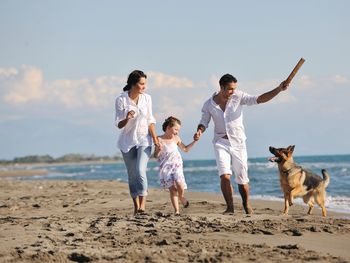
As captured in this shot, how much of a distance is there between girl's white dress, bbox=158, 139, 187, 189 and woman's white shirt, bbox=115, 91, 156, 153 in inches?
23.4

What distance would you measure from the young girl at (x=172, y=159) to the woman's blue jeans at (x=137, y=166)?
1.33ft

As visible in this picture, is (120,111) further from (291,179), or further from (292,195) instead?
(292,195)

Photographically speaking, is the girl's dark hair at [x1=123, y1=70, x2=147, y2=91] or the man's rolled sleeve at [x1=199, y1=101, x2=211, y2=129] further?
the man's rolled sleeve at [x1=199, y1=101, x2=211, y2=129]

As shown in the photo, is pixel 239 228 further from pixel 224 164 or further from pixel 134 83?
pixel 134 83

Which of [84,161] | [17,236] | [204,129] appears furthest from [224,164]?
[84,161]

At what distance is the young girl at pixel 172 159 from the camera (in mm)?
8867

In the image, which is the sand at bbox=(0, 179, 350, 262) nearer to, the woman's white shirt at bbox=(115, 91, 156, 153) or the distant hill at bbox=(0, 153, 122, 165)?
the woman's white shirt at bbox=(115, 91, 156, 153)

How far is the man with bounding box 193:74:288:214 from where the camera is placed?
27.4ft

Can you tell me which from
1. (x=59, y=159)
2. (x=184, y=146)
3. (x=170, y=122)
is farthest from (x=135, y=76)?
(x=59, y=159)

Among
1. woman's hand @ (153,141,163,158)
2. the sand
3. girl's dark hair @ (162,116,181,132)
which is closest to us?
the sand

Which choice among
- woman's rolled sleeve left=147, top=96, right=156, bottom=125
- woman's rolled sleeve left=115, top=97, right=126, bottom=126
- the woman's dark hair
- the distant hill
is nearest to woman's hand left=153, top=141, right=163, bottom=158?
woman's rolled sleeve left=147, top=96, right=156, bottom=125

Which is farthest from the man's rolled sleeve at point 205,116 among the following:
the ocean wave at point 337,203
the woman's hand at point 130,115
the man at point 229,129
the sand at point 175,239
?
the ocean wave at point 337,203

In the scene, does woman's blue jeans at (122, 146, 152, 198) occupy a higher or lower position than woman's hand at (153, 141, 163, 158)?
lower

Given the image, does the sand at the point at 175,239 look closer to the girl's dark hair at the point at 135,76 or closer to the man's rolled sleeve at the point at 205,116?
the man's rolled sleeve at the point at 205,116
